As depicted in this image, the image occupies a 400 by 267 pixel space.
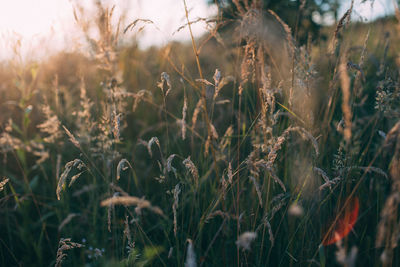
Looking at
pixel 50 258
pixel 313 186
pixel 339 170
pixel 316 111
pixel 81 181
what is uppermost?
pixel 316 111

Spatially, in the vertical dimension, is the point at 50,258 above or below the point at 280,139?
below

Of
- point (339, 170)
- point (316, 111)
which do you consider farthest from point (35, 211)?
point (316, 111)

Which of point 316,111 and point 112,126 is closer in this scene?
point 112,126

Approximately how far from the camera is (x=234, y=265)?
1.24 m

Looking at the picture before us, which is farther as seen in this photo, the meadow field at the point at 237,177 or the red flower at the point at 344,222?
the red flower at the point at 344,222

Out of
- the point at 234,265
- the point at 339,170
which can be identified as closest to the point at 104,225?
the point at 234,265

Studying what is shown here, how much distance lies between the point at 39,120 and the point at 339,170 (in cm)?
273

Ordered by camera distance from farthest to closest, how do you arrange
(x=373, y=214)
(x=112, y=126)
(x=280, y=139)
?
1. (x=373, y=214)
2. (x=112, y=126)
3. (x=280, y=139)

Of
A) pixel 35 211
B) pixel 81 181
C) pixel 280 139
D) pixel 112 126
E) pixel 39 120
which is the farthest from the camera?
pixel 39 120

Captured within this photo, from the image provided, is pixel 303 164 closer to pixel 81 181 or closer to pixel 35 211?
pixel 81 181

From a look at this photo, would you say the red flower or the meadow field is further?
the red flower

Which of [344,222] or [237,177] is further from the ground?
[237,177]

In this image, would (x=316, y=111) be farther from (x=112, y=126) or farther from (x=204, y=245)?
(x=112, y=126)

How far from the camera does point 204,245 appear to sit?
4.93ft
